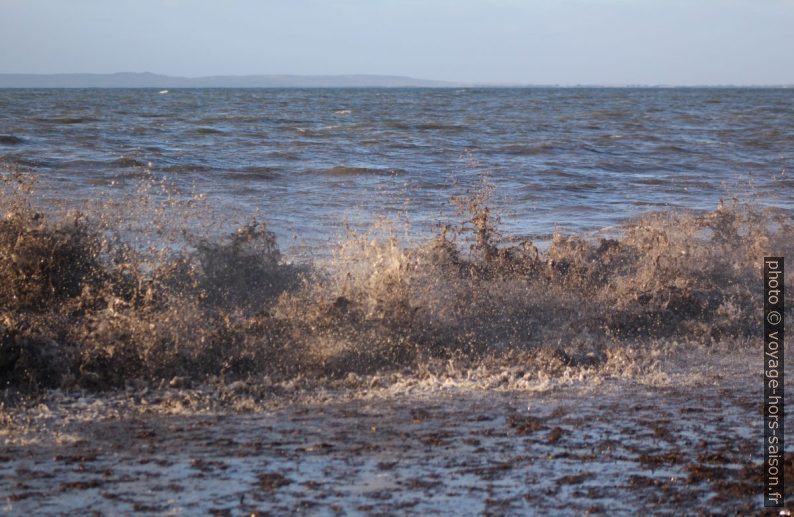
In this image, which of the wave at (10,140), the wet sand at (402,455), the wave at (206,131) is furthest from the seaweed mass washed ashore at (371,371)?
the wave at (206,131)

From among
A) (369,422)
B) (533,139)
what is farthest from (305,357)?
(533,139)

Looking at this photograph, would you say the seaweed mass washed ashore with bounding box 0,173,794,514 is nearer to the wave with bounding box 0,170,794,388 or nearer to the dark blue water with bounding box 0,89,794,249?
the wave with bounding box 0,170,794,388

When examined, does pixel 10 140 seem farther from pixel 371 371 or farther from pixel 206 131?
pixel 371 371

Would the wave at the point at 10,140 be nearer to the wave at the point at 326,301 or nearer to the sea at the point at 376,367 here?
the sea at the point at 376,367

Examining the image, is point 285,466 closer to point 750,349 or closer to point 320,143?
point 750,349

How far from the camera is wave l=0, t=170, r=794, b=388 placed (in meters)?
5.00

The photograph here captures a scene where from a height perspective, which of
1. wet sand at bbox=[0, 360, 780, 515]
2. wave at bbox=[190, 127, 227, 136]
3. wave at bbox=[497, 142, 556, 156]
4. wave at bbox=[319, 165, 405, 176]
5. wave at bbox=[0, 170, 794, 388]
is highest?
wave at bbox=[190, 127, 227, 136]

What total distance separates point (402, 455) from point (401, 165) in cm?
1336

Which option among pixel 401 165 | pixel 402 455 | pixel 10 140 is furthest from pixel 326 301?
pixel 10 140

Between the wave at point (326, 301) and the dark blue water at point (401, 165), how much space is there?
194cm

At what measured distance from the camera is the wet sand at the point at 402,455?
10.8 feet

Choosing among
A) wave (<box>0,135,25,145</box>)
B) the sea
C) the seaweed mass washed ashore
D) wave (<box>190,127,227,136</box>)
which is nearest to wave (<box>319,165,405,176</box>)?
the sea

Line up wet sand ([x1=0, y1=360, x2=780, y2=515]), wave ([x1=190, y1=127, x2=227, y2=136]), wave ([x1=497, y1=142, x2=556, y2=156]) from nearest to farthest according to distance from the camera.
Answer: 1. wet sand ([x1=0, y1=360, x2=780, y2=515])
2. wave ([x1=497, y1=142, x2=556, y2=156])
3. wave ([x1=190, y1=127, x2=227, y2=136])

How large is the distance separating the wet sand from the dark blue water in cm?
399
